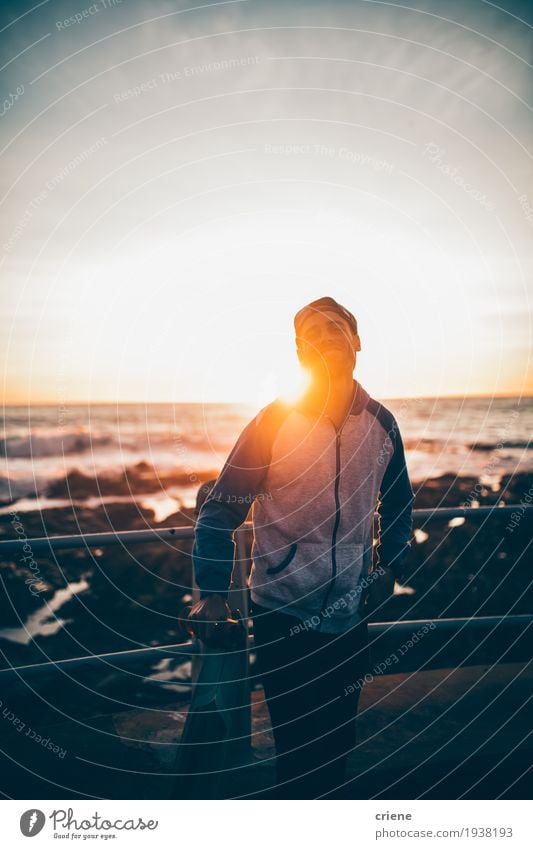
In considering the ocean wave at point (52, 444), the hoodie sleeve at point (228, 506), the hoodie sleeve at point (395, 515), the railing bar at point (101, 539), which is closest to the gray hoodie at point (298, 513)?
the hoodie sleeve at point (228, 506)

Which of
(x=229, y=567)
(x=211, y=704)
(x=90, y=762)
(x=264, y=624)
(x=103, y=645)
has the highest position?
(x=229, y=567)

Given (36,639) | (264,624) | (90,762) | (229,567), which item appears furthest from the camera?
(36,639)

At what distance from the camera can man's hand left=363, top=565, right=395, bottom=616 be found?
254 centimetres

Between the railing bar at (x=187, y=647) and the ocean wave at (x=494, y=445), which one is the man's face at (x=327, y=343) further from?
the ocean wave at (x=494, y=445)

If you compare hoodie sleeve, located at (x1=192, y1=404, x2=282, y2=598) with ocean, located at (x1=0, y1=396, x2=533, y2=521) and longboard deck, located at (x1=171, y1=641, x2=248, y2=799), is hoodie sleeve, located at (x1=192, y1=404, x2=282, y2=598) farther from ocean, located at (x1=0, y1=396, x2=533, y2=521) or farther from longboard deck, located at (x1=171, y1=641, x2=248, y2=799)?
ocean, located at (x1=0, y1=396, x2=533, y2=521)

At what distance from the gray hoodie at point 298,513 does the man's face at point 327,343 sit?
172 mm

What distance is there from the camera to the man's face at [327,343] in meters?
2.36

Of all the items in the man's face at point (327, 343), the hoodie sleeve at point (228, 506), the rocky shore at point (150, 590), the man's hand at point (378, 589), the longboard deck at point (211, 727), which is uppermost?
the man's face at point (327, 343)

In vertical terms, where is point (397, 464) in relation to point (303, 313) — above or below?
below

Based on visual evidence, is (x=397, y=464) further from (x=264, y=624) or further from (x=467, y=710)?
(x=467, y=710)

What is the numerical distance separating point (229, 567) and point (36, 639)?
25.8 ft

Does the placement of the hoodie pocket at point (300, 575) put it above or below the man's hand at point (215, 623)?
above

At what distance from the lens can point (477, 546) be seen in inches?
469
